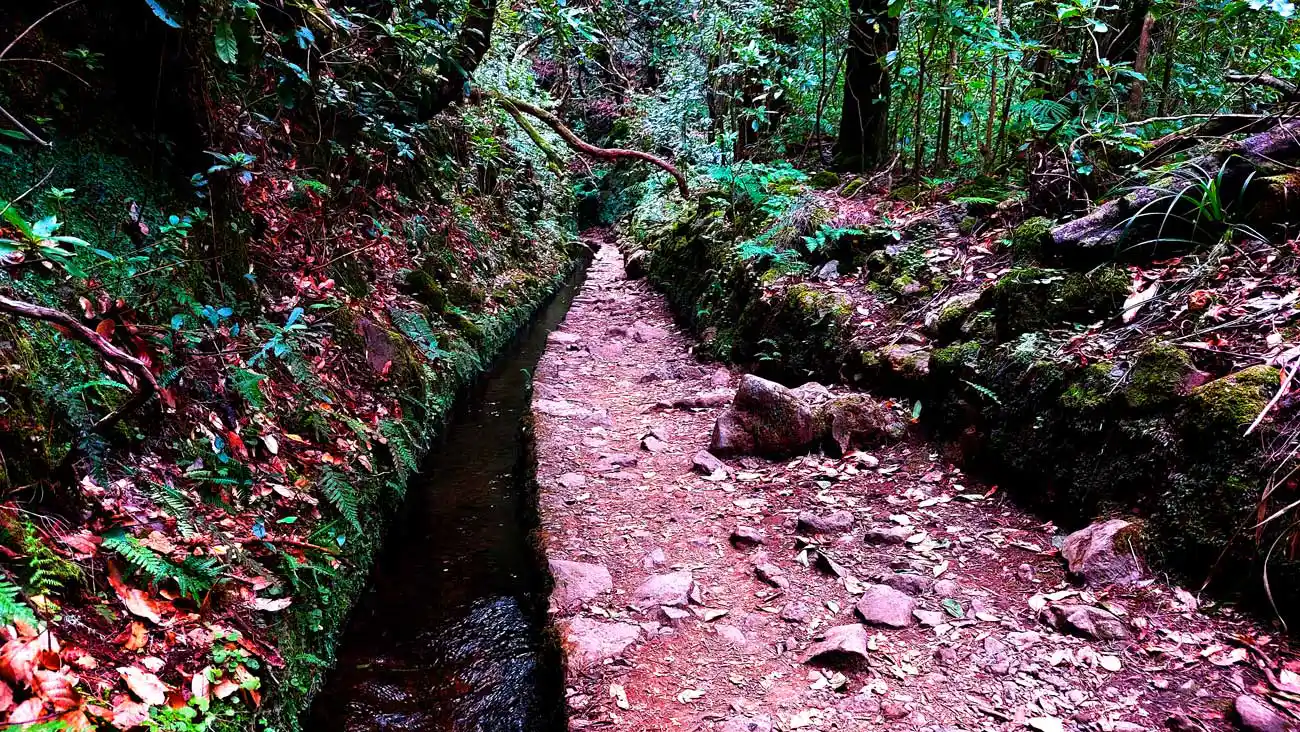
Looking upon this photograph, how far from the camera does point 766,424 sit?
4879mm

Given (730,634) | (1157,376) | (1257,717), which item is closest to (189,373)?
(730,634)

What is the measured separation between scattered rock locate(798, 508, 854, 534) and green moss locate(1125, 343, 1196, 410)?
63.7 inches

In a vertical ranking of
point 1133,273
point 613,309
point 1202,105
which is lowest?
point 613,309

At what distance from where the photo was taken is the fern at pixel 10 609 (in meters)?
1.78

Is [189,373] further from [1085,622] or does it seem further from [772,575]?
[1085,622]

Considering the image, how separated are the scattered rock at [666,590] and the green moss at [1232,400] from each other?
2.59 m

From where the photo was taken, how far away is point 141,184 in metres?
3.70

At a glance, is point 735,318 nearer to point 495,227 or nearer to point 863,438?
point 863,438

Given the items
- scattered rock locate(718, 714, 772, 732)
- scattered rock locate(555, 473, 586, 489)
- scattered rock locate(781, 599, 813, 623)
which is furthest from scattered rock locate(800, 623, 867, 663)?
scattered rock locate(555, 473, 586, 489)

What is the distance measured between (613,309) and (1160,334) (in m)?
8.58

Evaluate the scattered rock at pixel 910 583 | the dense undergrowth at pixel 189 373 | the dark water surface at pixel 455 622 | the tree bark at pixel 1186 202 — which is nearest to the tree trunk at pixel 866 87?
the tree bark at pixel 1186 202

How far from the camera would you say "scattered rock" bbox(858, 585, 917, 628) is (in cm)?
306

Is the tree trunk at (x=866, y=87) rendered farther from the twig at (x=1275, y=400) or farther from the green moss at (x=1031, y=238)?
the twig at (x=1275, y=400)

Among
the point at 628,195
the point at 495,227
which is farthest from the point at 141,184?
the point at 628,195
